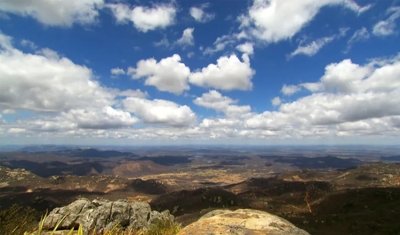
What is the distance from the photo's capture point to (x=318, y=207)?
112 m

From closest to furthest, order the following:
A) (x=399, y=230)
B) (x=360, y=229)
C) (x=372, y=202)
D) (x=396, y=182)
Result: (x=399, y=230), (x=360, y=229), (x=372, y=202), (x=396, y=182)

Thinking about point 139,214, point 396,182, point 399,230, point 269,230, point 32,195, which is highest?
point 269,230

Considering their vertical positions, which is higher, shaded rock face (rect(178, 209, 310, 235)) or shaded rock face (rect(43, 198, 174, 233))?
shaded rock face (rect(178, 209, 310, 235))

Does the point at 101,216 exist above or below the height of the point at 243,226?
below

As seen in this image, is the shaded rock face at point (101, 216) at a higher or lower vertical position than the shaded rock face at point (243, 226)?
lower

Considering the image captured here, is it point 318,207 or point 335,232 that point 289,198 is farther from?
point 335,232

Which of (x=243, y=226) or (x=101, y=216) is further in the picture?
(x=101, y=216)

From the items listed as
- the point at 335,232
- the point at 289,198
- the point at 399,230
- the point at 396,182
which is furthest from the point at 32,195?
the point at 396,182

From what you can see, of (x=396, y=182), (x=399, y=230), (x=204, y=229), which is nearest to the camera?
(x=204, y=229)

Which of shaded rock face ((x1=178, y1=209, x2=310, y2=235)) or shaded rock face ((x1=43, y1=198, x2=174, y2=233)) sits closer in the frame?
shaded rock face ((x1=178, y1=209, x2=310, y2=235))

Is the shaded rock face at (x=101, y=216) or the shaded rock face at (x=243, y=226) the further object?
the shaded rock face at (x=101, y=216)

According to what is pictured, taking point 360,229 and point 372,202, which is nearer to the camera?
point 360,229

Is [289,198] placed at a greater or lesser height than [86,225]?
lesser

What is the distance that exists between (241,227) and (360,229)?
2941 inches
